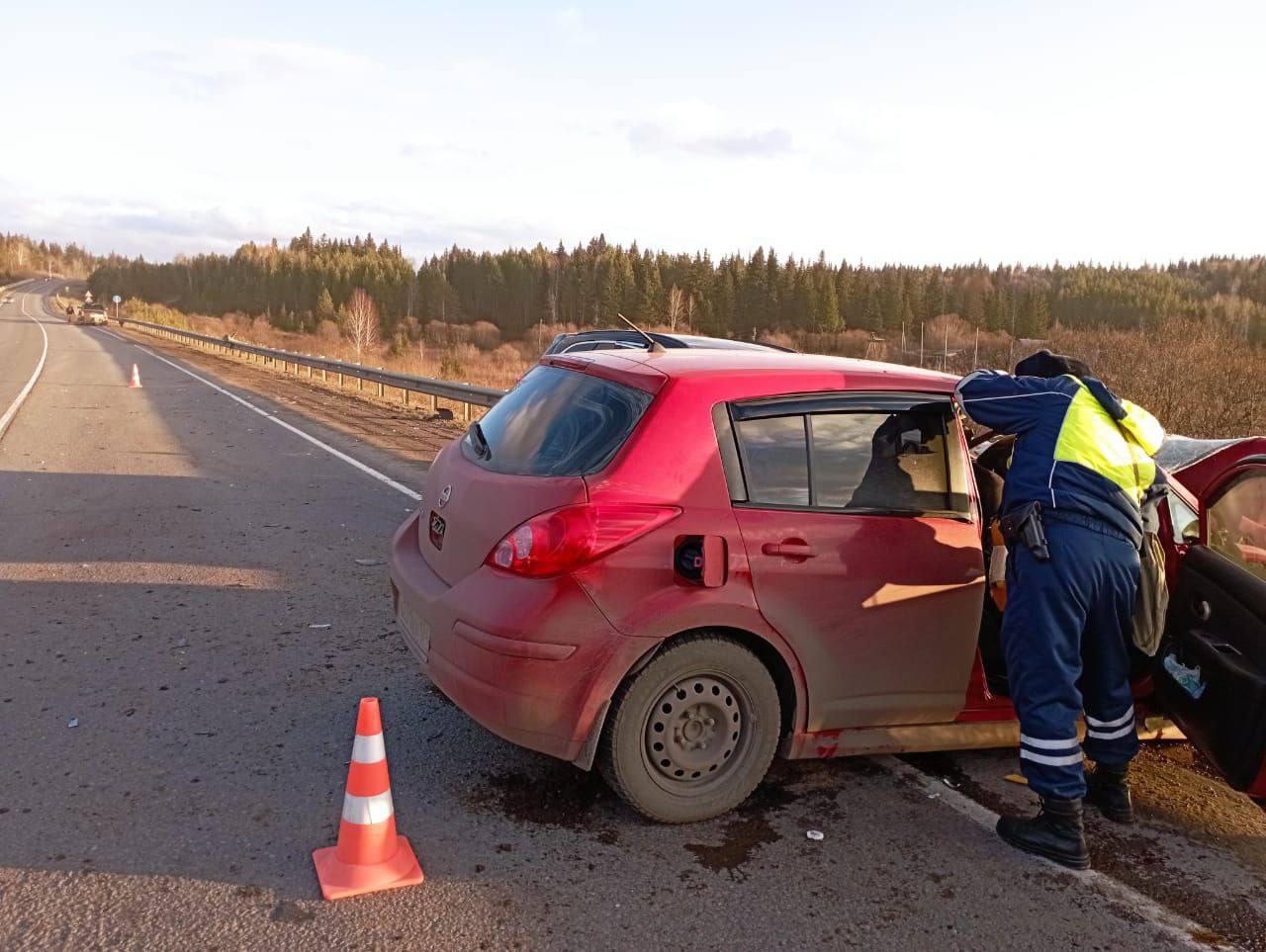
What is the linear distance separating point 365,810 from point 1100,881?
2.39 m

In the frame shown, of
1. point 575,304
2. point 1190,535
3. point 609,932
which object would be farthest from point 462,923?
point 575,304

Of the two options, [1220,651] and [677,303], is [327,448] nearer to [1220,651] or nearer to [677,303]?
[1220,651]

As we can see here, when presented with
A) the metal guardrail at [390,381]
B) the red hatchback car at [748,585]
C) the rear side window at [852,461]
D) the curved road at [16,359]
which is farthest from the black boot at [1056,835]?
the curved road at [16,359]

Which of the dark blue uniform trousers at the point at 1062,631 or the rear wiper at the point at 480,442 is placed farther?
the rear wiper at the point at 480,442

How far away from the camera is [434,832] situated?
10.7ft

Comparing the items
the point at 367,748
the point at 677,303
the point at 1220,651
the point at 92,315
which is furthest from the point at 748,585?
the point at 677,303

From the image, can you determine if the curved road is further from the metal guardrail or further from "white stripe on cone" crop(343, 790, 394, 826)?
"white stripe on cone" crop(343, 790, 394, 826)

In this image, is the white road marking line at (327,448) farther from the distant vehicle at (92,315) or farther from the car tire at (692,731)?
the distant vehicle at (92,315)

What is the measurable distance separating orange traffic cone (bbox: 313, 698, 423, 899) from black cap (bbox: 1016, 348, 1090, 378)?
103 inches

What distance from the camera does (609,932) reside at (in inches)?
108

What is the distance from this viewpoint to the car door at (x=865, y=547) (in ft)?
11.2

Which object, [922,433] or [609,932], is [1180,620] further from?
[609,932]

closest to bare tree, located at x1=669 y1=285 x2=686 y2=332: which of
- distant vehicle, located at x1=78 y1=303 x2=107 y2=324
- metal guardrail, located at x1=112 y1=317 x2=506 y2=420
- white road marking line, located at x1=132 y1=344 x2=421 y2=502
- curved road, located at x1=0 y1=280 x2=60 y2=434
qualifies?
distant vehicle, located at x1=78 y1=303 x2=107 y2=324

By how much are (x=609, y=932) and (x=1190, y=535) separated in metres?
2.71
